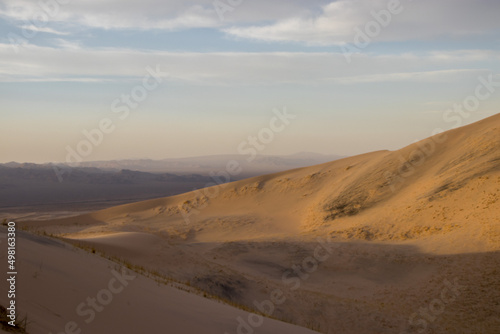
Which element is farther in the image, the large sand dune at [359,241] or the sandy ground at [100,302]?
the large sand dune at [359,241]

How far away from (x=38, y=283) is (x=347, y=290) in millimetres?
11915

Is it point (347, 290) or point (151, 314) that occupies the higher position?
point (151, 314)

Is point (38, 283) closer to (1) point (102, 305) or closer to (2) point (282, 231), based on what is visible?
(1) point (102, 305)

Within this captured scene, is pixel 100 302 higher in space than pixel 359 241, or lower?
higher

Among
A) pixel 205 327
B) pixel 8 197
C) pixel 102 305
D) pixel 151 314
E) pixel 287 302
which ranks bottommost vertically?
pixel 287 302

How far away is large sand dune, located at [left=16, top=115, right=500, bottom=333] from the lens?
1230 cm

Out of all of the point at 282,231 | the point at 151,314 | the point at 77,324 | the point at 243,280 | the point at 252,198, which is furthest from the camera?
the point at 252,198

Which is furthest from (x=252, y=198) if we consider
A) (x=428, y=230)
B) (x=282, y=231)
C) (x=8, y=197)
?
(x=8, y=197)

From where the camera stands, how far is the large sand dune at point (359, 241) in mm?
12305

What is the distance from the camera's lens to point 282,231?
86.6ft

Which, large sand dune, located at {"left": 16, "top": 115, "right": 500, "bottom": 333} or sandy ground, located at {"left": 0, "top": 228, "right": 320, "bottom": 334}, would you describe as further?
large sand dune, located at {"left": 16, "top": 115, "right": 500, "bottom": 333}

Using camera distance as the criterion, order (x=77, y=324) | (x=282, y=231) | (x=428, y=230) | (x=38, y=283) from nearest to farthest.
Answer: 1. (x=77, y=324)
2. (x=38, y=283)
3. (x=428, y=230)
4. (x=282, y=231)

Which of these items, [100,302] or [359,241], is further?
[359,241]

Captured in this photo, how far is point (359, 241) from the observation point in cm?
1956
